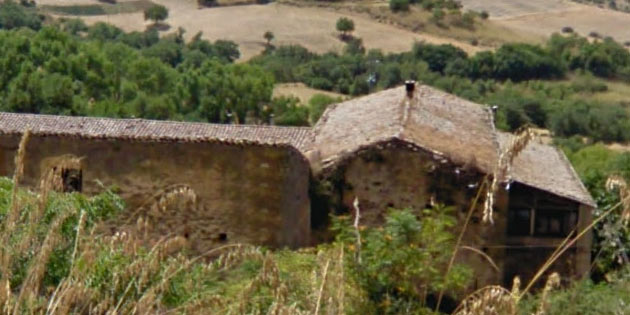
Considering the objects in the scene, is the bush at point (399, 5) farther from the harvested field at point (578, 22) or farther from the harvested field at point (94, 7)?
the harvested field at point (94, 7)

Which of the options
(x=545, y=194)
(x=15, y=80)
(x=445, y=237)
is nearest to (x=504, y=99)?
(x=15, y=80)

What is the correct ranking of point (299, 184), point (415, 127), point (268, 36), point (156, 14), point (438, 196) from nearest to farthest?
1. point (438, 196)
2. point (299, 184)
3. point (415, 127)
4. point (268, 36)
5. point (156, 14)

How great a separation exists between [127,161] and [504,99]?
30.5 m

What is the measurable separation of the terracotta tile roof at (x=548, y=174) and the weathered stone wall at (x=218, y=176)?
2.57 m

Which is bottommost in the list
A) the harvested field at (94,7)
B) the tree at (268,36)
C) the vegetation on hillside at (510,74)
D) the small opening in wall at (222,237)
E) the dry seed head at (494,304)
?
the harvested field at (94,7)

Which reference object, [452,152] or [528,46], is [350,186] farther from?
[528,46]

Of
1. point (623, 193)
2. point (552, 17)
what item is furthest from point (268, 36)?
point (623, 193)

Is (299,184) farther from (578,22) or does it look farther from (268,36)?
(578,22)

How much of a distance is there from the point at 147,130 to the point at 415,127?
3.12m

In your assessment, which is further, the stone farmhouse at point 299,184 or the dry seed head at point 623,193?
the stone farmhouse at point 299,184

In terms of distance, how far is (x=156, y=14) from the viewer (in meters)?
74.4

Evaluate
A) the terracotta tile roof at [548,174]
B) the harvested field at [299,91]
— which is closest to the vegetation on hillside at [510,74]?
the harvested field at [299,91]

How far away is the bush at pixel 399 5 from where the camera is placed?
76.8m

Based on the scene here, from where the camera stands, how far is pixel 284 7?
80.6m
